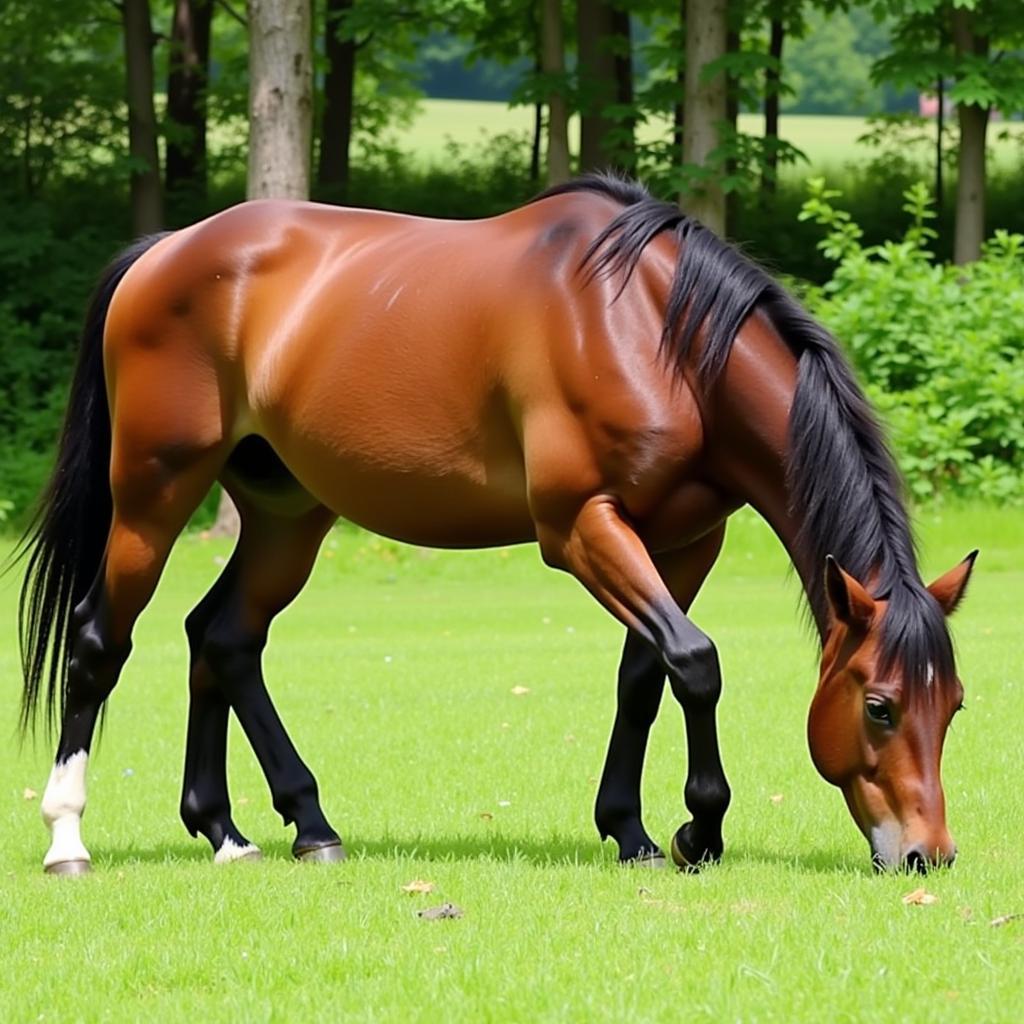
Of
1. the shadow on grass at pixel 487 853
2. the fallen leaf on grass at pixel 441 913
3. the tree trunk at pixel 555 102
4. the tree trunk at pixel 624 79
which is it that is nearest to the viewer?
the fallen leaf on grass at pixel 441 913

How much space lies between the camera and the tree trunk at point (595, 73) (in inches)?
1091

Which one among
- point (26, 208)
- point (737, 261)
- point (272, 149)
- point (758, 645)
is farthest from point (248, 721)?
point (26, 208)

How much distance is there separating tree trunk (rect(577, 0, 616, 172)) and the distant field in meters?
22.1

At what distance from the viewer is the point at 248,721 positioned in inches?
295

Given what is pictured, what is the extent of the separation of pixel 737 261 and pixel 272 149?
603 inches

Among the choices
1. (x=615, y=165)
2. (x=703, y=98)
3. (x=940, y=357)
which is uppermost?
(x=703, y=98)

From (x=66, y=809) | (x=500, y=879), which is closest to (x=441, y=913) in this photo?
(x=500, y=879)

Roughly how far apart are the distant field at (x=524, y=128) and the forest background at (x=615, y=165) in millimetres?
18044

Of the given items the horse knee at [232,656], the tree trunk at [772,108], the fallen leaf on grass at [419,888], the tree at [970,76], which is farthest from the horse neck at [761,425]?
the tree at [970,76]

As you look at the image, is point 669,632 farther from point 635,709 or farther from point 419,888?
point 419,888

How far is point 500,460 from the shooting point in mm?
6730

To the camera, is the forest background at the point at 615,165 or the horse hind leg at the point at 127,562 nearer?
the horse hind leg at the point at 127,562

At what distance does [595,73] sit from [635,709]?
73.4 feet

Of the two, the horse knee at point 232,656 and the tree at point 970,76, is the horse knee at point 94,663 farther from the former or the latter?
the tree at point 970,76
